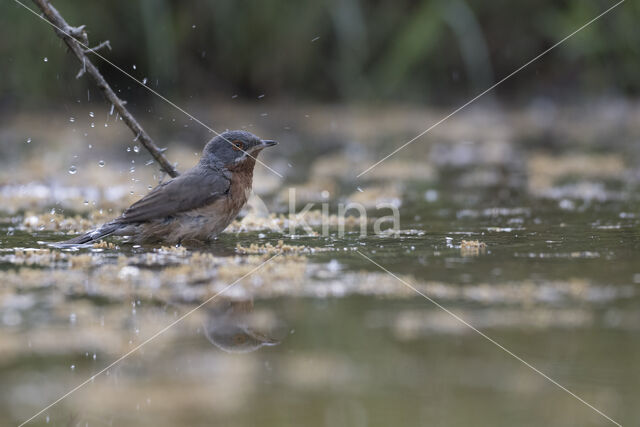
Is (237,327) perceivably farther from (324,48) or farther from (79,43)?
(324,48)

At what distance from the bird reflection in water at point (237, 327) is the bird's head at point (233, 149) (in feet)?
6.95

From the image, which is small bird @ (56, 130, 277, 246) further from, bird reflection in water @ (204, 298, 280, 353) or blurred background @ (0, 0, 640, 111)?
blurred background @ (0, 0, 640, 111)

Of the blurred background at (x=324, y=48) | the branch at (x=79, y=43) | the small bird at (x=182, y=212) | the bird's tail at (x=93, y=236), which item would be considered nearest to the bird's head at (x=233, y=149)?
the small bird at (x=182, y=212)

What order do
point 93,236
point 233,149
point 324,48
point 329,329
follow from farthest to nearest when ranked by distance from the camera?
point 324,48
point 233,149
point 93,236
point 329,329

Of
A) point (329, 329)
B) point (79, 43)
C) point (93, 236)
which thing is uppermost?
point (79, 43)

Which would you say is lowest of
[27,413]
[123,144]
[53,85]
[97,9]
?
[27,413]

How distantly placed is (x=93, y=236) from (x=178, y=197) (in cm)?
60

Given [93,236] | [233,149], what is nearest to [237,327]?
[93,236]

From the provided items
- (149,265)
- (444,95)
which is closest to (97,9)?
(444,95)

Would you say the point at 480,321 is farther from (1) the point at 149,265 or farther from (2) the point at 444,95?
(2) the point at 444,95

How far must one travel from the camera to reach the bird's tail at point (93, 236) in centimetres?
566

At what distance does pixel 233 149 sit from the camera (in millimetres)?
6230

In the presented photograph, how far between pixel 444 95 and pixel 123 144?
511 cm

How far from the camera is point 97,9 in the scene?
11758mm
